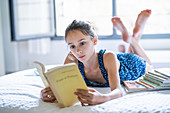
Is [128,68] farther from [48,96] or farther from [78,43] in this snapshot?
[48,96]

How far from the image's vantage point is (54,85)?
36.5 inches

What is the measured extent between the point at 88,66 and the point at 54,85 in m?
0.66

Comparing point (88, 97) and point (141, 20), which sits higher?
point (141, 20)

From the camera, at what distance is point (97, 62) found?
1538 millimetres

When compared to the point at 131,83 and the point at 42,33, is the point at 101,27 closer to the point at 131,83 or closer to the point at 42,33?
the point at 42,33

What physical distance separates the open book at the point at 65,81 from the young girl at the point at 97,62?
0.04 meters

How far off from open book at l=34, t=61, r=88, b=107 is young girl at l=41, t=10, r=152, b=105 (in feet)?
0.12

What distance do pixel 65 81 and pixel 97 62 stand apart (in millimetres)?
620

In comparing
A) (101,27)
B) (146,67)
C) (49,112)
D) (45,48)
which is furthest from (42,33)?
(49,112)

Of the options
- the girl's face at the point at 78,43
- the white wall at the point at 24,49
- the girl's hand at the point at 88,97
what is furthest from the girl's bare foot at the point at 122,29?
the white wall at the point at 24,49

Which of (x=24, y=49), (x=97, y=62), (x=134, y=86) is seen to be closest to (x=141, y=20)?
(x=97, y=62)

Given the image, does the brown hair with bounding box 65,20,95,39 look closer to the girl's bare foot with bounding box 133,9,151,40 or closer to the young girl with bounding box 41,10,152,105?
the young girl with bounding box 41,10,152,105

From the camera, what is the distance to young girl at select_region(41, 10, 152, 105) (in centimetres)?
111

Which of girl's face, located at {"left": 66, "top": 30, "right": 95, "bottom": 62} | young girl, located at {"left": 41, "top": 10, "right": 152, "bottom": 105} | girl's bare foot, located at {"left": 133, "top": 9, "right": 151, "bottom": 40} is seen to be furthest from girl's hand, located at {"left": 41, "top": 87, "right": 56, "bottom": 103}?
girl's bare foot, located at {"left": 133, "top": 9, "right": 151, "bottom": 40}
